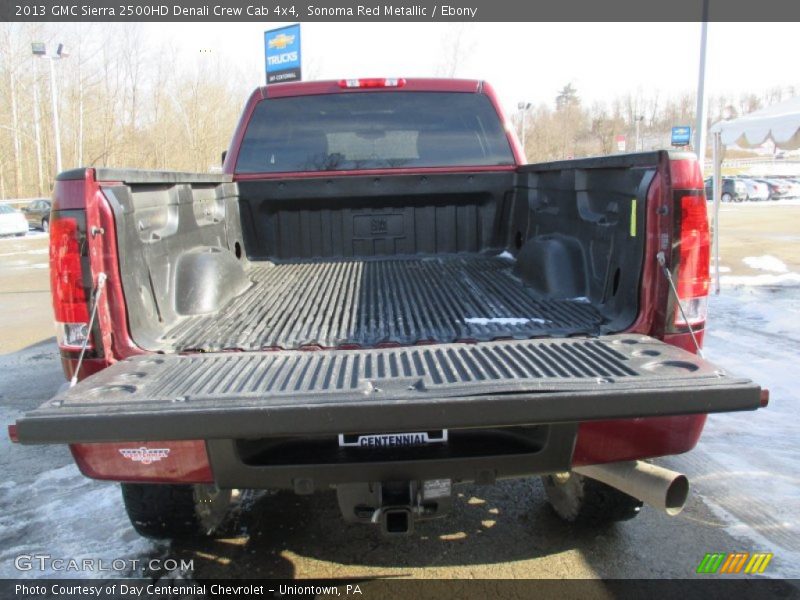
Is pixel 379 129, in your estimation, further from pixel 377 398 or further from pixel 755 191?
pixel 755 191

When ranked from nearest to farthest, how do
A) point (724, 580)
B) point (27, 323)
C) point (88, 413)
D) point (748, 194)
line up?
point (88, 413), point (724, 580), point (27, 323), point (748, 194)

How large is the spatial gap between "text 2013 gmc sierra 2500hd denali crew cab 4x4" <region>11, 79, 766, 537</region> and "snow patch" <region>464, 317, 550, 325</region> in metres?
0.02

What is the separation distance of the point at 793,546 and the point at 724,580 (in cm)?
47

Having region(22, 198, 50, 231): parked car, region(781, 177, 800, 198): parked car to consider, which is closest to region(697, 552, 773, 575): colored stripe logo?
region(22, 198, 50, 231): parked car

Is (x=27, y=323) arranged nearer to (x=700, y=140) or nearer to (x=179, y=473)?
(x=179, y=473)

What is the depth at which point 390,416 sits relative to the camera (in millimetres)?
1779

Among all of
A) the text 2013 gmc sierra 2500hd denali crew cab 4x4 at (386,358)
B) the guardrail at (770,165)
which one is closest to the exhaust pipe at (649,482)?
the text 2013 gmc sierra 2500hd denali crew cab 4x4 at (386,358)

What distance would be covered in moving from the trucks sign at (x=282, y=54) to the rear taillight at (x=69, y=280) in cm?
2926

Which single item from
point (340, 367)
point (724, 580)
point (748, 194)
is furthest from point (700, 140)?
point (748, 194)

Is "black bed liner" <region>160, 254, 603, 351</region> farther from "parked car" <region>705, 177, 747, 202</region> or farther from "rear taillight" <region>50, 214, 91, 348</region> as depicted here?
"parked car" <region>705, 177, 747, 202</region>

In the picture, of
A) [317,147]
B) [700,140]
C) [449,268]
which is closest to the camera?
[449,268]

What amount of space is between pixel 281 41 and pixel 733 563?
31022 millimetres

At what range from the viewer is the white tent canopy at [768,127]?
12.8 m

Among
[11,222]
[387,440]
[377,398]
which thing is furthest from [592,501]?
[11,222]
